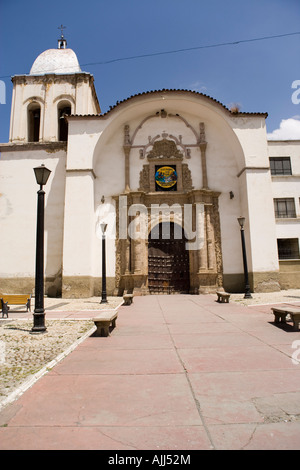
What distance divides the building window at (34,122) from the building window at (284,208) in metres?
13.7

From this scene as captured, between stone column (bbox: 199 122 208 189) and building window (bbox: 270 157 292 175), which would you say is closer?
stone column (bbox: 199 122 208 189)

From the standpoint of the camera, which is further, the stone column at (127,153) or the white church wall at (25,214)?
the stone column at (127,153)

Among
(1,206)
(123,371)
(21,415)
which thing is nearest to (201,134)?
(1,206)

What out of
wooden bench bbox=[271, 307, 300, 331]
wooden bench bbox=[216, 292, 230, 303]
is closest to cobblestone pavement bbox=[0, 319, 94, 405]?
wooden bench bbox=[271, 307, 300, 331]

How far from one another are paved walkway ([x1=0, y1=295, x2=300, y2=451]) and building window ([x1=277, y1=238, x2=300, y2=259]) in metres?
12.0

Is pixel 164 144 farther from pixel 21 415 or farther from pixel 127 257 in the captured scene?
pixel 21 415

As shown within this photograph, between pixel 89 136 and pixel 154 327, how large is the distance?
443 inches

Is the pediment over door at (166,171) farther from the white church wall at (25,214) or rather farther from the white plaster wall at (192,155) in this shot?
the white church wall at (25,214)

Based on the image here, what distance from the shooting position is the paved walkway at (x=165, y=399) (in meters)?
1.88

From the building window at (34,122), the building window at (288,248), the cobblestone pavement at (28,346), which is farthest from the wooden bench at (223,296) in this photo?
the building window at (34,122)

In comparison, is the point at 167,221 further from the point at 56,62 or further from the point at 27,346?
the point at 56,62

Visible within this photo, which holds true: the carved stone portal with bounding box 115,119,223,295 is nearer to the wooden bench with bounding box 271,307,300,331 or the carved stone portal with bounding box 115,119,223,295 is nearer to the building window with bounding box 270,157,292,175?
the building window with bounding box 270,157,292,175

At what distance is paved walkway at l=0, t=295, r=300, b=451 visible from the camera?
1.88m

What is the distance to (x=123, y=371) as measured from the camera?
3262mm
